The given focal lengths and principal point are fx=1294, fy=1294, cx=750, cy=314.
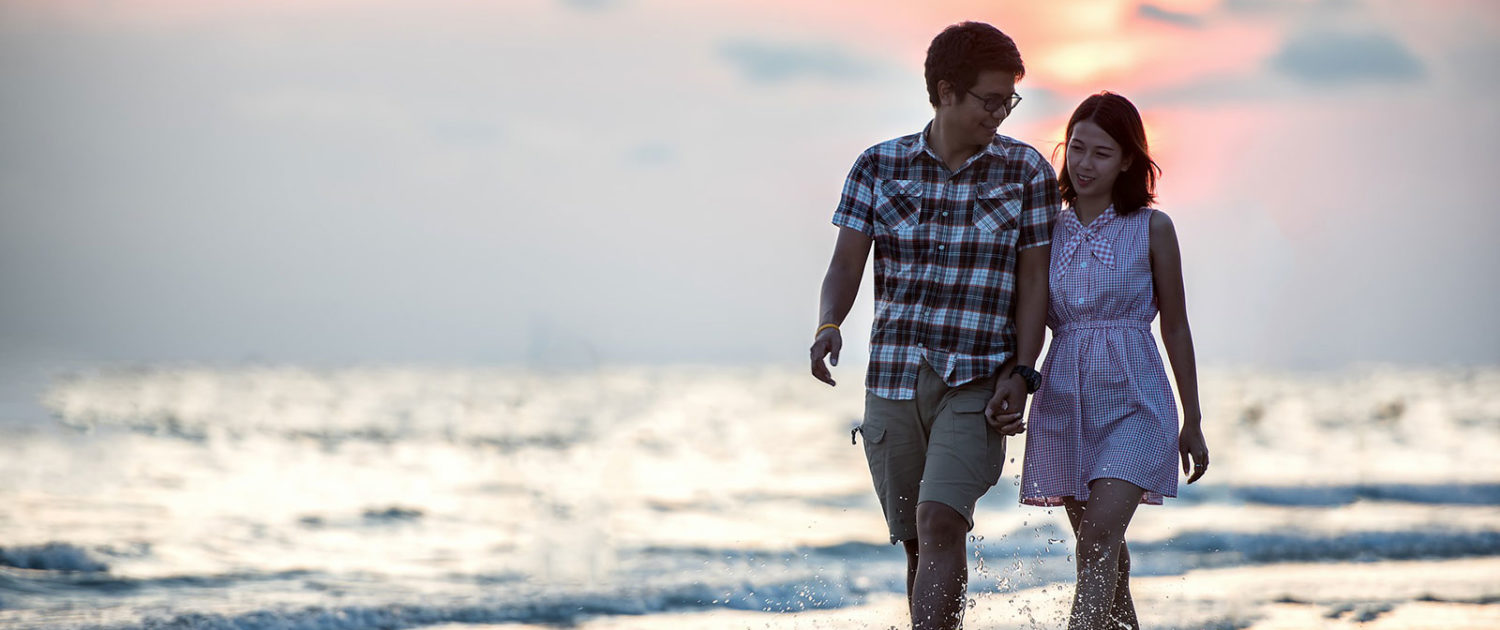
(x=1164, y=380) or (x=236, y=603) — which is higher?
(x=1164, y=380)

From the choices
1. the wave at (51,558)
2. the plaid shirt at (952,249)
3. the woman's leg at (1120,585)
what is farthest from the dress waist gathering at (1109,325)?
the wave at (51,558)

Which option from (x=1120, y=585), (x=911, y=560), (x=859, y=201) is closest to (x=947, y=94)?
(x=859, y=201)

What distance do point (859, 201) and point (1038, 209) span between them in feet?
1.69

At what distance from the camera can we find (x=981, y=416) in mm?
3635

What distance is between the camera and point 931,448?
3.66m

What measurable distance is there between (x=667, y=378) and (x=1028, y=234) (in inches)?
1220

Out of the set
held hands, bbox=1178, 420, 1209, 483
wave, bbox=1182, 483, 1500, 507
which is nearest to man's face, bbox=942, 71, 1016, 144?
held hands, bbox=1178, 420, 1209, 483

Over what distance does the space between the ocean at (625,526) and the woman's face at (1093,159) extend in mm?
1840

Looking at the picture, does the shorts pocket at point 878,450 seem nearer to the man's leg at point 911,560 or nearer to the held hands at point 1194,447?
the man's leg at point 911,560

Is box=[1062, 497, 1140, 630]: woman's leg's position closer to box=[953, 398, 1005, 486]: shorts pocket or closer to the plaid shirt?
box=[953, 398, 1005, 486]: shorts pocket

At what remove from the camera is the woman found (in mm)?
3668

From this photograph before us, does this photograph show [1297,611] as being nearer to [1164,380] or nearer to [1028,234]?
[1164,380]

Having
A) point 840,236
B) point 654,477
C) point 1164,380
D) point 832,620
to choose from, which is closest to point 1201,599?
point 832,620

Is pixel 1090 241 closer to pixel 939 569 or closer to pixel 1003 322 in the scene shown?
pixel 1003 322
